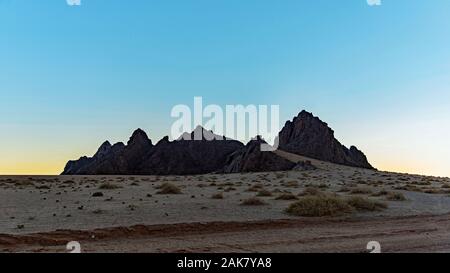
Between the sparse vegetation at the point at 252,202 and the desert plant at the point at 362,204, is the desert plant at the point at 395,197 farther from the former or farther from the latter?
the sparse vegetation at the point at 252,202

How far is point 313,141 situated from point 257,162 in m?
28.1

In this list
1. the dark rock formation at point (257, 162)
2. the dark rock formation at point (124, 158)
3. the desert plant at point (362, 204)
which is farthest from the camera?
the dark rock formation at point (124, 158)

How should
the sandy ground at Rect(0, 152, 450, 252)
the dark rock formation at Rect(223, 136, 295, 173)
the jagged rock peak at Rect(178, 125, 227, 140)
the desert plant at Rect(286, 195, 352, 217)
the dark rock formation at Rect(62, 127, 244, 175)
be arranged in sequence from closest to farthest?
the sandy ground at Rect(0, 152, 450, 252) → the desert plant at Rect(286, 195, 352, 217) → the dark rock formation at Rect(223, 136, 295, 173) → the dark rock formation at Rect(62, 127, 244, 175) → the jagged rock peak at Rect(178, 125, 227, 140)

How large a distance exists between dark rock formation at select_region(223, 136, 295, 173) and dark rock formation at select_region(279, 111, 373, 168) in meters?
17.7

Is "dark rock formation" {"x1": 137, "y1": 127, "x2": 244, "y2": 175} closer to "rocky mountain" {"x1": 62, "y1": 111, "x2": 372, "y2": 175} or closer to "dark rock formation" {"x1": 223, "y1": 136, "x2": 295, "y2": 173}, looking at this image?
"rocky mountain" {"x1": 62, "y1": 111, "x2": 372, "y2": 175}

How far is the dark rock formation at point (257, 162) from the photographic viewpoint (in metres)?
97.0

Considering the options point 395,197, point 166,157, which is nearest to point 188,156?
point 166,157

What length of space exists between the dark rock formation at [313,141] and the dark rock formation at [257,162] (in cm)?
A: 1766

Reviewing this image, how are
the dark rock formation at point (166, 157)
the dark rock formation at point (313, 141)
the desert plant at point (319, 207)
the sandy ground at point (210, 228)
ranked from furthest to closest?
1. the dark rock formation at point (166, 157)
2. the dark rock formation at point (313, 141)
3. the desert plant at point (319, 207)
4. the sandy ground at point (210, 228)

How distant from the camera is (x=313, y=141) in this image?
122500mm

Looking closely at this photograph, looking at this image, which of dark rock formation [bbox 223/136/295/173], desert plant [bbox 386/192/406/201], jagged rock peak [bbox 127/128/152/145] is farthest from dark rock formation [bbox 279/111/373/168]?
desert plant [bbox 386/192/406/201]

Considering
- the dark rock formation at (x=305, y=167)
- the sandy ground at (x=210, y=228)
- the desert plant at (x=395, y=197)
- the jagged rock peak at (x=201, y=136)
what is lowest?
the sandy ground at (x=210, y=228)

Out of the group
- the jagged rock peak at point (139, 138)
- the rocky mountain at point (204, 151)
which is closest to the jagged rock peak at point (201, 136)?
the rocky mountain at point (204, 151)

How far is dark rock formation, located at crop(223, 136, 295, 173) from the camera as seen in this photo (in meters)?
97.0
